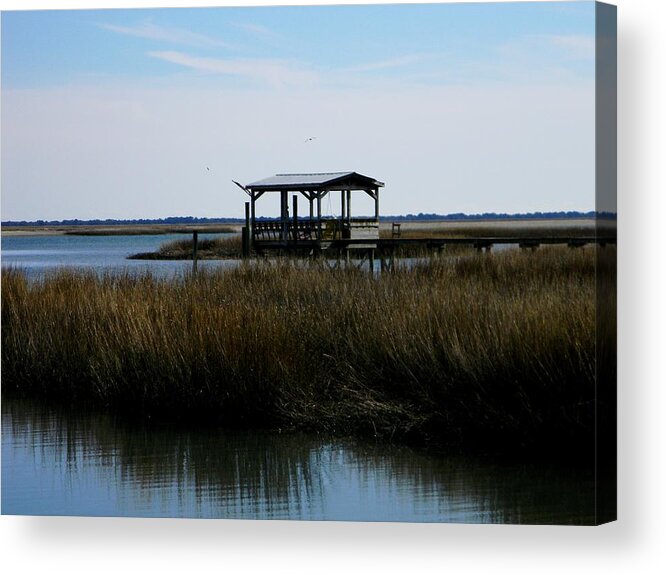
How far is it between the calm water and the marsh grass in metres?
0.23

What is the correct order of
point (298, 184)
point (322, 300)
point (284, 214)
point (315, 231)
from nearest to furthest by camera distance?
point (322, 300) < point (298, 184) < point (284, 214) < point (315, 231)

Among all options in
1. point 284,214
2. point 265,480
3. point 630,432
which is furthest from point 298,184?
point 630,432

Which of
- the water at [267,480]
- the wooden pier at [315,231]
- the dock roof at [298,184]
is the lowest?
the water at [267,480]

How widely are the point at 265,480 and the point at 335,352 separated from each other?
125 cm

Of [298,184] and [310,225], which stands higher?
[298,184]

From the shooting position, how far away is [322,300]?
959cm

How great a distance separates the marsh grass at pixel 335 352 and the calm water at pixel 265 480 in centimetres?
23

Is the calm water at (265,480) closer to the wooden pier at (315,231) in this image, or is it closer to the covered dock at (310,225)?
the wooden pier at (315,231)

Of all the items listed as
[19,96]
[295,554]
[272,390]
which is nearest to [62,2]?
[19,96]

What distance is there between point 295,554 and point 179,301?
3157 mm

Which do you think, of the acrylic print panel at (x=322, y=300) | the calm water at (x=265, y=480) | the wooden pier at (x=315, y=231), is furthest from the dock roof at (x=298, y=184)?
the calm water at (x=265, y=480)

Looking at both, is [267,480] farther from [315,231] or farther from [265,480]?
[315,231]

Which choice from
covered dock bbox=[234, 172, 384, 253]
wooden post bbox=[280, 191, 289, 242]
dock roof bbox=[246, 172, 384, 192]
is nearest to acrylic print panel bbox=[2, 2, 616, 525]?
dock roof bbox=[246, 172, 384, 192]

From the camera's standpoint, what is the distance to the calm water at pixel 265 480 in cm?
661
